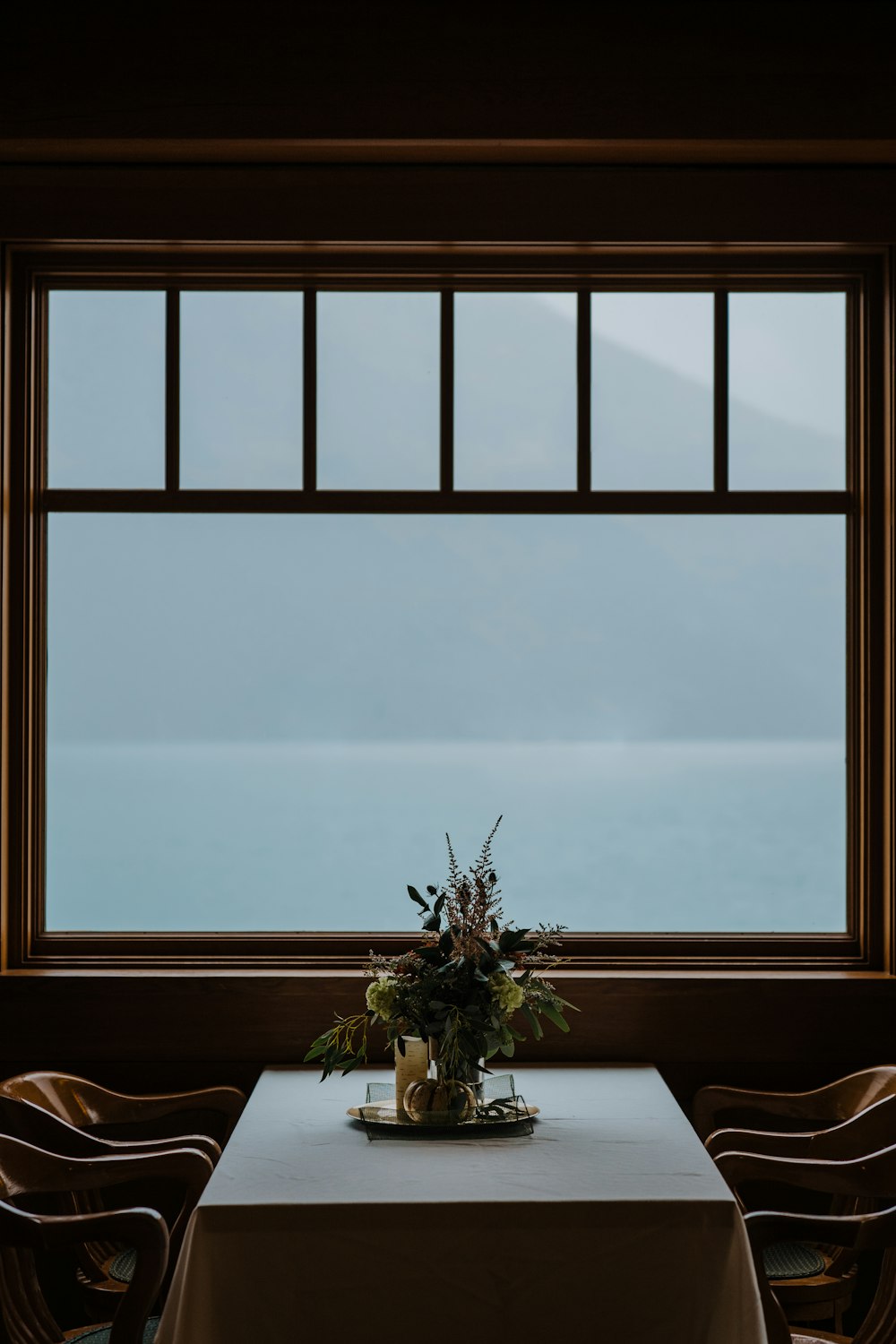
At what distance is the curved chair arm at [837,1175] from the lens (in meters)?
2.74

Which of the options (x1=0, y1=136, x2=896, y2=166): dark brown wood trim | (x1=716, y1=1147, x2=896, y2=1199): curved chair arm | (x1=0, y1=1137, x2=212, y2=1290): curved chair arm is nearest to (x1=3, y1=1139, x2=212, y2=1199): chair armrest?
(x1=0, y1=1137, x2=212, y2=1290): curved chair arm

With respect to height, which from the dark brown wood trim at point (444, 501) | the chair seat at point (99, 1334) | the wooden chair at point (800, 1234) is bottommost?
the chair seat at point (99, 1334)

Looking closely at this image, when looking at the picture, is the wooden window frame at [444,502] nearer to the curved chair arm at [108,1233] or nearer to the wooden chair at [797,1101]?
the wooden chair at [797,1101]

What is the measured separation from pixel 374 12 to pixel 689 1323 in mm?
3238

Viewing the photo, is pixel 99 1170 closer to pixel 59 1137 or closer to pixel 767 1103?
pixel 59 1137

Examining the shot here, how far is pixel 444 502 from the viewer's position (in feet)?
12.4

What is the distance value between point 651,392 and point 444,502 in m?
0.69

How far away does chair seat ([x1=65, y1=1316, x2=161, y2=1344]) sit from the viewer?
2.63m

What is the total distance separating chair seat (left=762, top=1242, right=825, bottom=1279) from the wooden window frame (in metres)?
0.86

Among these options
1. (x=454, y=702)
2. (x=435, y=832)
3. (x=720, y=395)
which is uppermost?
(x=720, y=395)

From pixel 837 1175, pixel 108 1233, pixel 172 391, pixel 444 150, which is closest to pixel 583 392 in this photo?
pixel 444 150

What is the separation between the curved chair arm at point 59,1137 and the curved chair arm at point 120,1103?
193 millimetres

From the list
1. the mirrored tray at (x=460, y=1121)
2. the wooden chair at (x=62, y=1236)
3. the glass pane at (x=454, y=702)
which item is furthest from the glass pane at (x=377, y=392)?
the wooden chair at (x=62, y=1236)

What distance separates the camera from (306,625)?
3.85m
